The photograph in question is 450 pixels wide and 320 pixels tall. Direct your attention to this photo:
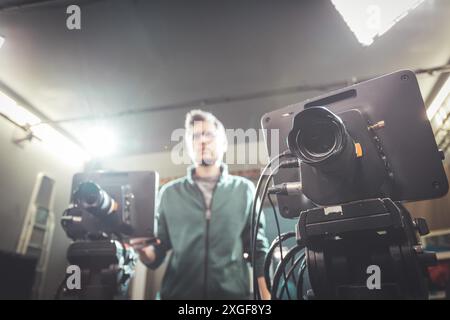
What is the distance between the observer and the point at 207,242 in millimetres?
826

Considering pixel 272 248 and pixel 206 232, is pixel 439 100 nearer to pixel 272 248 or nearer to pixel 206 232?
pixel 272 248

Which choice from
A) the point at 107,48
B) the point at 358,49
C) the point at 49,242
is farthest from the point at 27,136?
the point at 358,49

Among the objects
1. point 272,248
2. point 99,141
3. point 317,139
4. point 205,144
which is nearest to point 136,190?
point 205,144

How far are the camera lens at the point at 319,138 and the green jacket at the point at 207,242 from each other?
0.35m

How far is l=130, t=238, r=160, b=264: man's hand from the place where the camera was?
0.78 meters

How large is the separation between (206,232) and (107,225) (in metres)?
0.27

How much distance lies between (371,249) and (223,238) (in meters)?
0.50

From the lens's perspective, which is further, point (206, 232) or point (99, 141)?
point (99, 141)

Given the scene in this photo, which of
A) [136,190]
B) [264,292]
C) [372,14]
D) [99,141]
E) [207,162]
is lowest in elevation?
[264,292]

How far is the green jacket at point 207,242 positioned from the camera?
0.78 m

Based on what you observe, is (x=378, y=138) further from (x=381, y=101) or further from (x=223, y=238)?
(x=223, y=238)

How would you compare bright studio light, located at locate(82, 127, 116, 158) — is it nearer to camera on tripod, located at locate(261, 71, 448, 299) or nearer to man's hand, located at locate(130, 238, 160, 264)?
man's hand, located at locate(130, 238, 160, 264)

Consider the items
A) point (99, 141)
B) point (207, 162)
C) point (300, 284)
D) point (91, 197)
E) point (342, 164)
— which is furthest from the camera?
point (99, 141)

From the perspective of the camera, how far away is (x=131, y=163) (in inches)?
65.1
